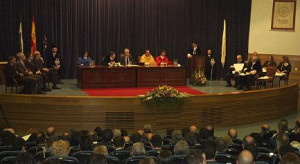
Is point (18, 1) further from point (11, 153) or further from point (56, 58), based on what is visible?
point (11, 153)

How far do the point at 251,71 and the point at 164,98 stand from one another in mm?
6192

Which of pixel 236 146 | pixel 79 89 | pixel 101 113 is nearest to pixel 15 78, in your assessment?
pixel 79 89

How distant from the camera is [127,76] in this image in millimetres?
14562

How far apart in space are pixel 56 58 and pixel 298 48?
10701 mm

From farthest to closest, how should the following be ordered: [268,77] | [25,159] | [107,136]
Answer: [268,77] → [107,136] → [25,159]

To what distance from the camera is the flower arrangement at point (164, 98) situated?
31.5ft

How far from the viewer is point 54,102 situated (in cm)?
932

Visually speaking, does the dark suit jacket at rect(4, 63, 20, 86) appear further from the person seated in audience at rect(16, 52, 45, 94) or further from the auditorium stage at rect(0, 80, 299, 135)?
the auditorium stage at rect(0, 80, 299, 135)

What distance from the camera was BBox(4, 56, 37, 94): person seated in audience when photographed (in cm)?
1197

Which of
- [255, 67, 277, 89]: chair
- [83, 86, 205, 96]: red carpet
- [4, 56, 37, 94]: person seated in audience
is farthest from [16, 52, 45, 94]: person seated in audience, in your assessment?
[255, 67, 277, 89]: chair

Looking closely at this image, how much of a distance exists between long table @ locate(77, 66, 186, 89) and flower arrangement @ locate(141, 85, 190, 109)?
4.73m

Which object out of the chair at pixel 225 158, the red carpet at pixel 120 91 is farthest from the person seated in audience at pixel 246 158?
the red carpet at pixel 120 91

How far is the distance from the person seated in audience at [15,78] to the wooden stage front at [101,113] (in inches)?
111

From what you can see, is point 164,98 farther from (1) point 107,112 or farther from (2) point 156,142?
(2) point 156,142
